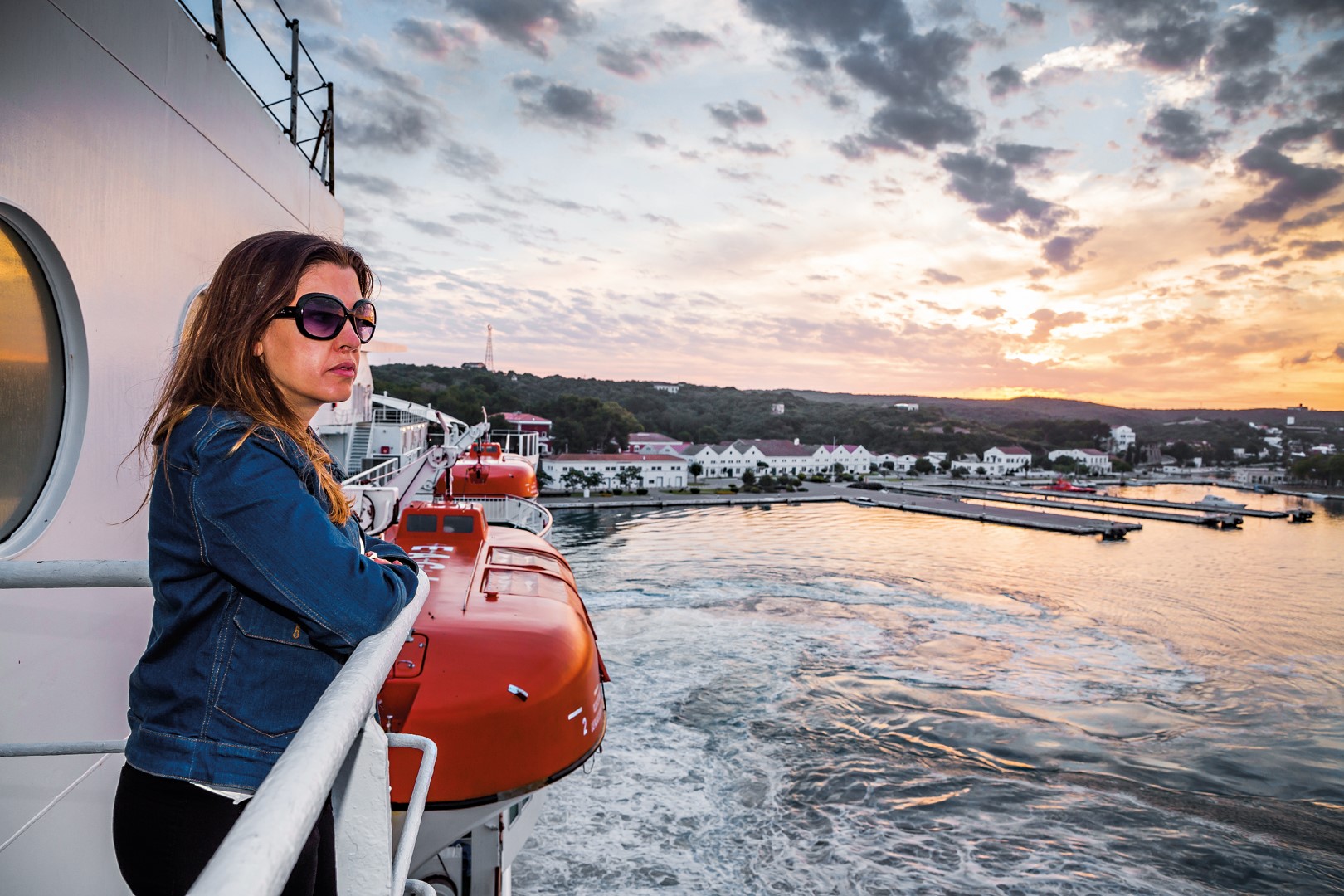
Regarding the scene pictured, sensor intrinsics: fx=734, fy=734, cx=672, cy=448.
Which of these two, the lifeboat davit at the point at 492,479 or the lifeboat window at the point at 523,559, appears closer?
the lifeboat window at the point at 523,559

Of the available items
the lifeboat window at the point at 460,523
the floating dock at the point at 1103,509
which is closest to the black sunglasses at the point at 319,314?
the lifeboat window at the point at 460,523

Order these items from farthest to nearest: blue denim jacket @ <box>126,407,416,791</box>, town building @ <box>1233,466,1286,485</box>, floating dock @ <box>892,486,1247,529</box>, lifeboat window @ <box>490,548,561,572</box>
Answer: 1. town building @ <box>1233,466,1286,485</box>
2. floating dock @ <box>892,486,1247,529</box>
3. lifeboat window @ <box>490,548,561,572</box>
4. blue denim jacket @ <box>126,407,416,791</box>

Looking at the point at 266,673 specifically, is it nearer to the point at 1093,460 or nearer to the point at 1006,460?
the point at 1006,460

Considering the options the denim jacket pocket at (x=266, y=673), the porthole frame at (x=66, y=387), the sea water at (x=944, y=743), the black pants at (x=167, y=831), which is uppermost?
the porthole frame at (x=66, y=387)

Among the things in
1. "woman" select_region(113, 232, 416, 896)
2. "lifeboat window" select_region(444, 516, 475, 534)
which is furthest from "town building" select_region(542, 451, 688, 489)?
"woman" select_region(113, 232, 416, 896)

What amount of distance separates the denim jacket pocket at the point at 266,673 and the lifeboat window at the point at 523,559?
5.45 m

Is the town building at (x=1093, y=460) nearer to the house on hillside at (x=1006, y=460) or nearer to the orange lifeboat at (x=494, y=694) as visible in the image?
the house on hillside at (x=1006, y=460)

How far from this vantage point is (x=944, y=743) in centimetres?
1315

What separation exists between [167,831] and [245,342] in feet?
2.47

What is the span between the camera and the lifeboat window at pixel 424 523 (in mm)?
7129

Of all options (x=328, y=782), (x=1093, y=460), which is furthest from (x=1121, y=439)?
(x=328, y=782)

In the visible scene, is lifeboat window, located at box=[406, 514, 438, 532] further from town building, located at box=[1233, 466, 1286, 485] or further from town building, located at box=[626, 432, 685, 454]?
town building, located at box=[1233, 466, 1286, 485]

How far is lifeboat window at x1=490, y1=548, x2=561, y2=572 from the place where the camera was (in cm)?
659

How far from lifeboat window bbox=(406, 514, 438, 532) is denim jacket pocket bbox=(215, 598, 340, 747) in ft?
20.5
